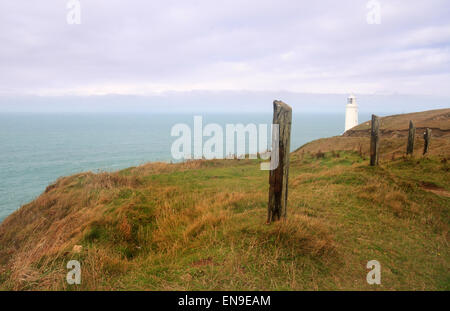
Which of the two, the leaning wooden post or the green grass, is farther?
the leaning wooden post

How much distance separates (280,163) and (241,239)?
64.4 inches

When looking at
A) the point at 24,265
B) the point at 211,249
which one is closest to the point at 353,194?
the point at 211,249

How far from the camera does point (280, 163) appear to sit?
5465 mm

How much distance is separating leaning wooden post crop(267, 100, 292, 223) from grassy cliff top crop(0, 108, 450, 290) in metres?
0.33

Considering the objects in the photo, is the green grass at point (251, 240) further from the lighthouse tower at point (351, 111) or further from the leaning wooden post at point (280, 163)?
the lighthouse tower at point (351, 111)

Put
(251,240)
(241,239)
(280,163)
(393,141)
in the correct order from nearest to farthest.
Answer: (251,240)
(241,239)
(280,163)
(393,141)

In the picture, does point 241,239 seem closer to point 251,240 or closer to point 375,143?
point 251,240

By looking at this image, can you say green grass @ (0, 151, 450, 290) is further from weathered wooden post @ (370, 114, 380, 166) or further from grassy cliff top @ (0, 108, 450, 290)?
weathered wooden post @ (370, 114, 380, 166)

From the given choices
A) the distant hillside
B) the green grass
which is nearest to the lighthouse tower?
the distant hillside

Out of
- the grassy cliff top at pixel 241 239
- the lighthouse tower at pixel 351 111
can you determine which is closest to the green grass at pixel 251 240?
the grassy cliff top at pixel 241 239

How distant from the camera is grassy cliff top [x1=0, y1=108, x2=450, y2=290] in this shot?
4484 millimetres

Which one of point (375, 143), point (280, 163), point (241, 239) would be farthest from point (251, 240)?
point (375, 143)

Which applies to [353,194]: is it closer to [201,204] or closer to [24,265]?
[201,204]

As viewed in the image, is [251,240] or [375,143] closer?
[251,240]
